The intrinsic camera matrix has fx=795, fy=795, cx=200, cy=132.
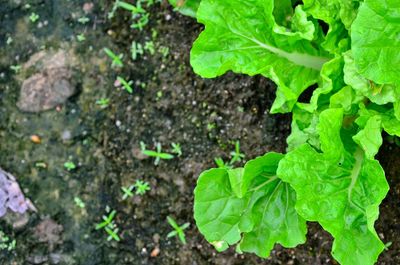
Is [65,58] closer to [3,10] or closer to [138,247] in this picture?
[3,10]

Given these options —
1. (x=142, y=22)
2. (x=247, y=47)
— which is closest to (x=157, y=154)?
(x=142, y=22)

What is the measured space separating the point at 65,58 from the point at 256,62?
2.55 ft

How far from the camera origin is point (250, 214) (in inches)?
84.9

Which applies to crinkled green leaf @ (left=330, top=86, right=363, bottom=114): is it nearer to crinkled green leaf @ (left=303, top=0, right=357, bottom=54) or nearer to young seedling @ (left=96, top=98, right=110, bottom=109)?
crinkled green leaf @ (left=303, top=0, right=357, bottom=54)

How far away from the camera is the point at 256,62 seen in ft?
7.06

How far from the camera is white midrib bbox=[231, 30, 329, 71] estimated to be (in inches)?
85.0

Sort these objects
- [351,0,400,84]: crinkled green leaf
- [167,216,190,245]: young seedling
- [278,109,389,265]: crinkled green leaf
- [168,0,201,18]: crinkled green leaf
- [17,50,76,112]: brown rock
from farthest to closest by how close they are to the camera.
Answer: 1. [17,50,76,112]: brown rock
2. [167,216,190,245]: young seedling
3. [168,0,201,18]: crinkled green leaf
4. [278,109,389,265]: crinkled green leaf
5. [351,0,400,84]: crinkled green leaf

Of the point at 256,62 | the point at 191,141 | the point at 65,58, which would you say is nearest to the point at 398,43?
the point at 256,62

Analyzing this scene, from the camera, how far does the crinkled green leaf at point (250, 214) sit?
213 centimetres

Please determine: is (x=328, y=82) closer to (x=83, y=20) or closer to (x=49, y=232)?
(x=83, y=20)

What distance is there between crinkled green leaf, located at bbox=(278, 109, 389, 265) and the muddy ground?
38cm

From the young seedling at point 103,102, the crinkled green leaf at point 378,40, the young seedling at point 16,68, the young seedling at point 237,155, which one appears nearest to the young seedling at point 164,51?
the young seedling at point 103,102

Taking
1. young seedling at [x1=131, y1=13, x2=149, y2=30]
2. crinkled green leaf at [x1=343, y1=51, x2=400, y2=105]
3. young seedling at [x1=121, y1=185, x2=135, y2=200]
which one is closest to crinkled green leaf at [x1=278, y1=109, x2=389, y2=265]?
crinkled green leaf at [x1=343, y1=51, x2=400, y2=105]

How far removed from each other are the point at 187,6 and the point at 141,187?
1.94ft
